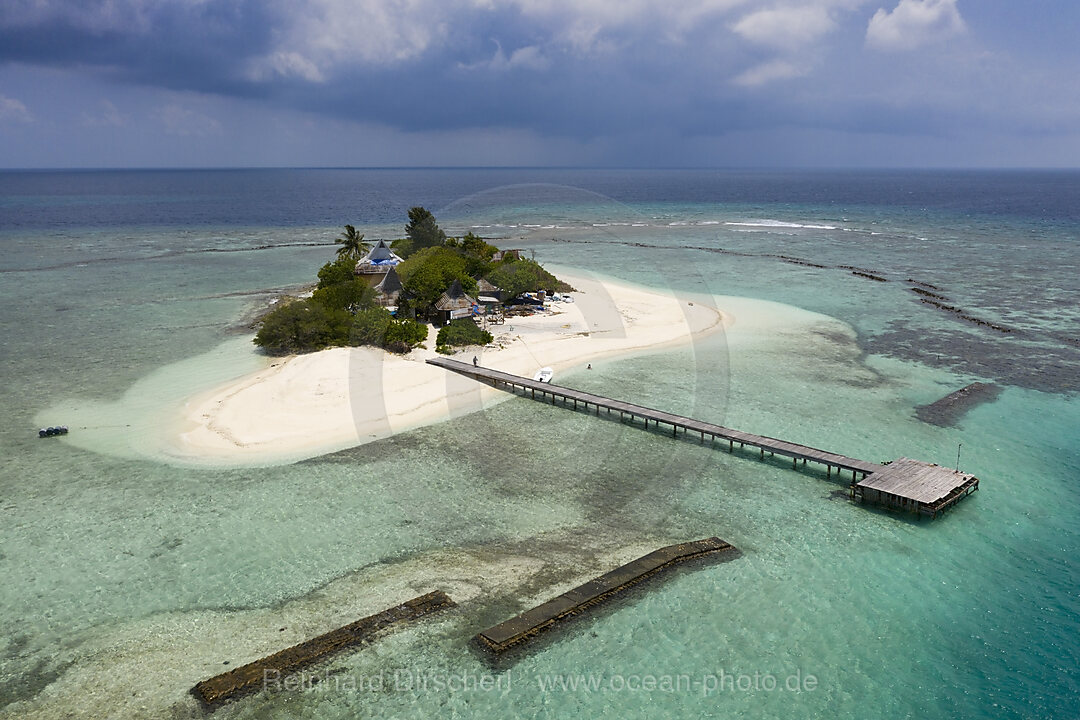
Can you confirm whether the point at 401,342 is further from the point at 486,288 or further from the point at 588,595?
the point at 588,595

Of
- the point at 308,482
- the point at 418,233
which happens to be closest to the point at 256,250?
the point at 418,233

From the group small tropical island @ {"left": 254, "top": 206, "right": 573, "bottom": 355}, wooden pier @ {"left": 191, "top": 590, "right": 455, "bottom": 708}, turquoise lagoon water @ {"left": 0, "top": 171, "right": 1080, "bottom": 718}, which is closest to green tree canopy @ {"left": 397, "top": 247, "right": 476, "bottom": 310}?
small tropical island @ {"left": 254, "top": 206, "right": 573, "bottom": 355}

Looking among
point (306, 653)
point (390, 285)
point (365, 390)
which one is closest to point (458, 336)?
point (365, 390)

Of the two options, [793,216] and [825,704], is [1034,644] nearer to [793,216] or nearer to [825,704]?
[825,704]

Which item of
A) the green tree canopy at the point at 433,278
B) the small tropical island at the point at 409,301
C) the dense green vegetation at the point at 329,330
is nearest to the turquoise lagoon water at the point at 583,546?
the dense green vegetation at the point at 329,330

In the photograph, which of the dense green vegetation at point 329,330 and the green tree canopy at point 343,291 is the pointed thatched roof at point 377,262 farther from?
the dense green vegetation at point 329,330

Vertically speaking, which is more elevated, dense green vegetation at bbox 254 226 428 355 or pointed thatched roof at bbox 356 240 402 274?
pointed thatched roof at bbox 356 240 402 274

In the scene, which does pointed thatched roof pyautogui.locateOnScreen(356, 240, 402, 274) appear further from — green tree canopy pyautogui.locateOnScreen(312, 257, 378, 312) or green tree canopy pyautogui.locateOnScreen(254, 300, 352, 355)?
green tree canopy pyautogui.locateOnScreen(254, 300, 352, 355)
